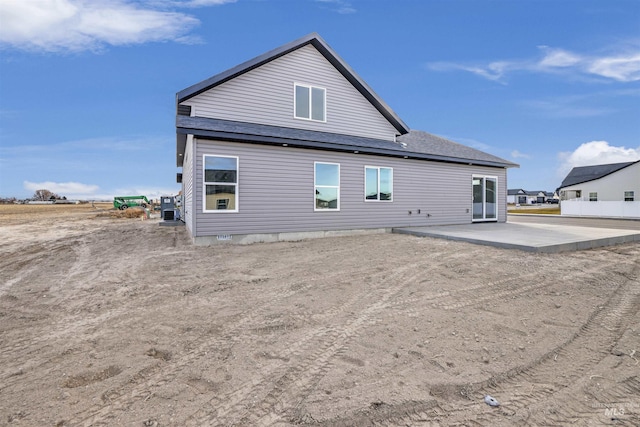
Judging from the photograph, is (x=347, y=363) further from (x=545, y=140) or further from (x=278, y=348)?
(x=545, y=140)

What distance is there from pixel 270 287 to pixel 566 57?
1765 centimetres

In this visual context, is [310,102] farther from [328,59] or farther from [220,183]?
[220,183]

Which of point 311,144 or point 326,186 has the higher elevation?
point 311,144

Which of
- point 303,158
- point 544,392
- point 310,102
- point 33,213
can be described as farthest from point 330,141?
point 33,213

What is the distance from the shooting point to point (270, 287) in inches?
188

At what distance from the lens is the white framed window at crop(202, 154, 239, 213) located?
858 cm

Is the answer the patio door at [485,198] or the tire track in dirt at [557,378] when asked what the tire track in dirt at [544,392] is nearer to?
the tire track in dirt at [557,378]

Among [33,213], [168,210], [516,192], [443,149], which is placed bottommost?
[33,213]

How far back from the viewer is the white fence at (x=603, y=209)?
2242cm

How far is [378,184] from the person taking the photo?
11.4 m

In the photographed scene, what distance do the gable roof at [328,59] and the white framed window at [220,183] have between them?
7.56 ft

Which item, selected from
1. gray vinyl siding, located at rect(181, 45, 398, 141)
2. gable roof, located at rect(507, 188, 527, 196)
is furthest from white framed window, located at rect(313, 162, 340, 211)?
gable roof, located at rect(507, 188, 527, 196)

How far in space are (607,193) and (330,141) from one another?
33.5 m

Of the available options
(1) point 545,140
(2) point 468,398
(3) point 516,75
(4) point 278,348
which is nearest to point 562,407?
(2) point 468,398
